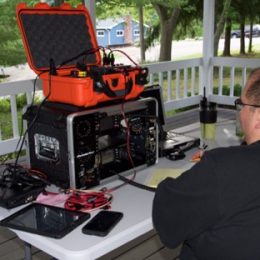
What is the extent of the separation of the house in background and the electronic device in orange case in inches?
126

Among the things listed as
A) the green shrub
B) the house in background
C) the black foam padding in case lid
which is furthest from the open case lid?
the green shrub

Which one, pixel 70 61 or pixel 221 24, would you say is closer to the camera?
pixel 70 61

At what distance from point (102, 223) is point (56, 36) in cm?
88

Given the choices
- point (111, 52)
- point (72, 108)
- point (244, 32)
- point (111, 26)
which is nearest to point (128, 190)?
point (72, 108)

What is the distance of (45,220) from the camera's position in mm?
1222

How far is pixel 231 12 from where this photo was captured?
7113 mm

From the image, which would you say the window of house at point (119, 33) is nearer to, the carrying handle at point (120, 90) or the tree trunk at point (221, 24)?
the tree trunk at point (221, 24)

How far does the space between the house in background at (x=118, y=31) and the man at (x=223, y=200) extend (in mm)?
4125

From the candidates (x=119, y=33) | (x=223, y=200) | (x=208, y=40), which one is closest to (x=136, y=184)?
(x=223, y=200)

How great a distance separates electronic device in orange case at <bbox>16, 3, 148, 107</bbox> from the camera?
1478mm

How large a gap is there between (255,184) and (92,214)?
0.56 metres

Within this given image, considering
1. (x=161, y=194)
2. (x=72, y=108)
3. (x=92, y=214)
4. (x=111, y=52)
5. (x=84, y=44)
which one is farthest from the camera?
(x=84, y=44)

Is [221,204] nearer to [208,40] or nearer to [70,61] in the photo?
[70,61]

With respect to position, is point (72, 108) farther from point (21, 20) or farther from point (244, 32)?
point (244, 32)
